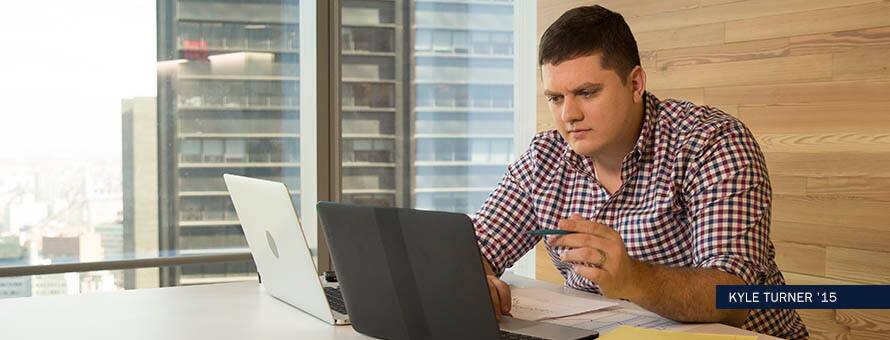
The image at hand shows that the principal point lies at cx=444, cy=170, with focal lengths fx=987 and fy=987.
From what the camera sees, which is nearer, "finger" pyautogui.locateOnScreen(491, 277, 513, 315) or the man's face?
"finger" pyautogui.locateOnScreen(491, 277, 513, 315)

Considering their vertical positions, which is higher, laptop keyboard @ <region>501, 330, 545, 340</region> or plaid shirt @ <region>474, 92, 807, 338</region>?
plaid shirt @ <region>474, 92, 807, 338</region>

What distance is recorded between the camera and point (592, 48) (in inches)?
78.3

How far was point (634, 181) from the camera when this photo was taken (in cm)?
204

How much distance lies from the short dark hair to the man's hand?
0.56 metres

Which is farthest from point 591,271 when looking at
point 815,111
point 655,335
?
point 815,111

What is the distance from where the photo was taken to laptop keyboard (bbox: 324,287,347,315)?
174cm

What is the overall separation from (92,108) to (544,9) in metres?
1.72

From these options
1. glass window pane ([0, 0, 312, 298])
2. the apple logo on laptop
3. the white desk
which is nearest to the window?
glass window pane ([0, 0, 312, 298])

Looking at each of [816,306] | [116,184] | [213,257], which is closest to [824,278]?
[816,306]

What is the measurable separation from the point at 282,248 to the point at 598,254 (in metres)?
0.56

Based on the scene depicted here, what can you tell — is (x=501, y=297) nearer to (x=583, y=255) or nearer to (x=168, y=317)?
(x=583, y=255)

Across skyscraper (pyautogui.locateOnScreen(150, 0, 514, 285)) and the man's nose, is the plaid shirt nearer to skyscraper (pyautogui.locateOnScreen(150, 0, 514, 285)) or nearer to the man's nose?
the man's nose

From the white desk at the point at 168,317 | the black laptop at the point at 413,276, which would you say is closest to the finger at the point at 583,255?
the black laptop at the point at 413,276

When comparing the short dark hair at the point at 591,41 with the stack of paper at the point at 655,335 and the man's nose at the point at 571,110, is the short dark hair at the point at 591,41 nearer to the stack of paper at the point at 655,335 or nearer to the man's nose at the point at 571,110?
the man's nose at the point at 571,110
